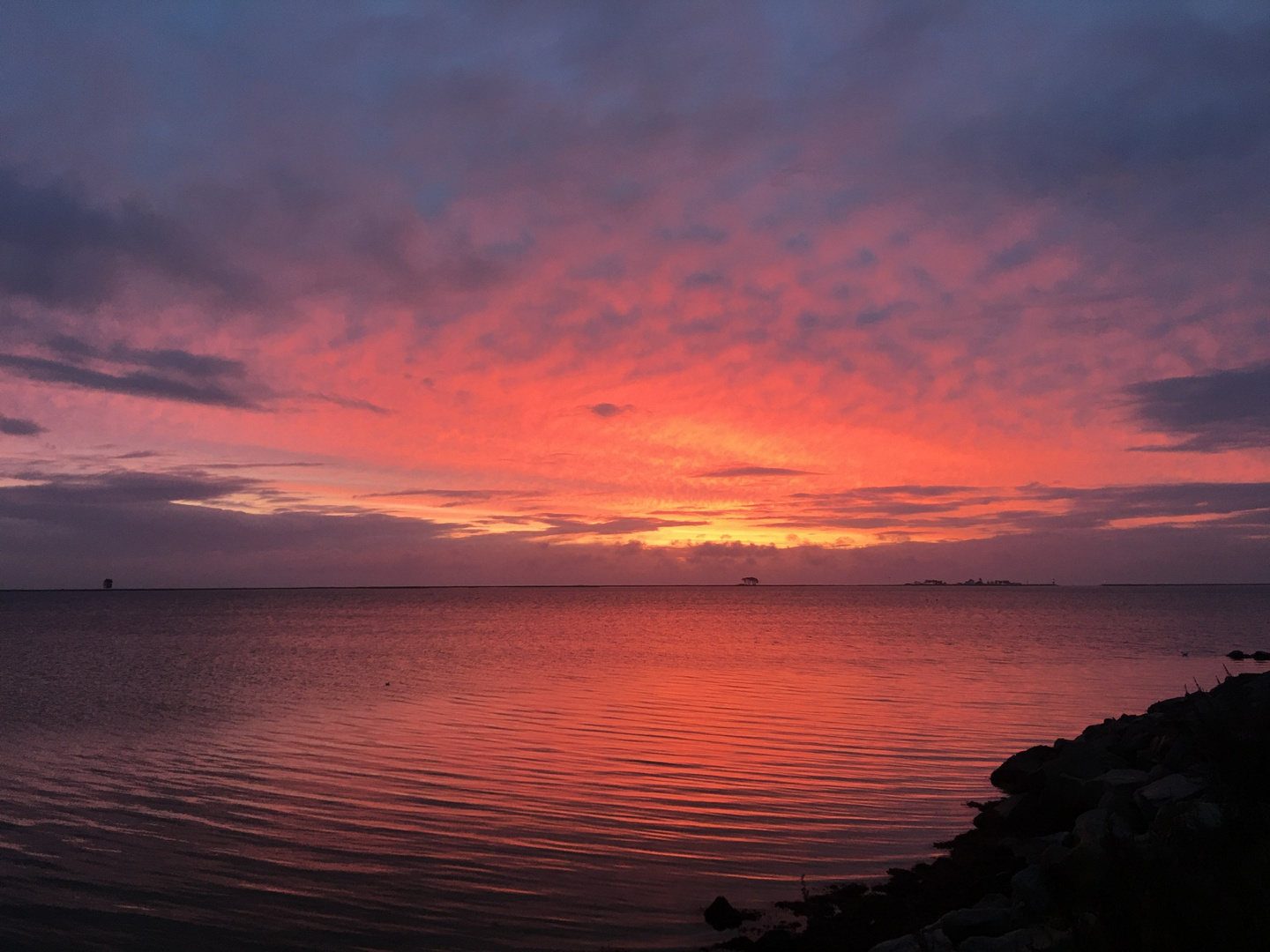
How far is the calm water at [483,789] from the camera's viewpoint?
39.7 ft

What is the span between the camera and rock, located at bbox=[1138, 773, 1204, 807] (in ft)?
41.7

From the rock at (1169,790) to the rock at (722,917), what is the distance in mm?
6298

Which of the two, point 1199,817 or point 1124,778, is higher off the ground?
point 1199,817

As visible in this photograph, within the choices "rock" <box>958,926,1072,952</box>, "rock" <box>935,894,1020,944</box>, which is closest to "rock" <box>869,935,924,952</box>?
"rock" <box>935,894,1020,944</box>

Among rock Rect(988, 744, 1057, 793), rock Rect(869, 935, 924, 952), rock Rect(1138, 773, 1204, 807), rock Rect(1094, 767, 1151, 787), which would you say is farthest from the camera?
rock Rect(988, 744, 1057, 793)

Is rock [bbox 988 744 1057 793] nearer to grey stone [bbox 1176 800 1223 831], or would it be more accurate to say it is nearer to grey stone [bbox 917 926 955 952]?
grey stone [bbox 1176 800 1223 831]

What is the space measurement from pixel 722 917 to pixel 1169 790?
6987mm

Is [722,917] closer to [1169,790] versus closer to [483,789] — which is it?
[1169,790]

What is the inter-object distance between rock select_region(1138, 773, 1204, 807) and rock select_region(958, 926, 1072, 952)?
4.85 m

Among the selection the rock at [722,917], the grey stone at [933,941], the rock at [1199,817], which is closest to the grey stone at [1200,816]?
the rock at [1199,817]

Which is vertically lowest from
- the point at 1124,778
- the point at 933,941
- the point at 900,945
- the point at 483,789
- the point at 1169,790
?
the point at 483,789

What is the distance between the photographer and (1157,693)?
34.0 m

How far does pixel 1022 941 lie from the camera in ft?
28.8

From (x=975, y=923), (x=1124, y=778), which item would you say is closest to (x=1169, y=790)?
(x=1124, y=778)
